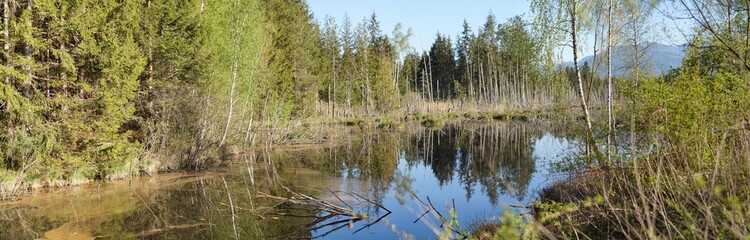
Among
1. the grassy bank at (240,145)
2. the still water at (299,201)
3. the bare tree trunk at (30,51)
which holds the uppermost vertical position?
Result: the bare tree trunk at (30,51)

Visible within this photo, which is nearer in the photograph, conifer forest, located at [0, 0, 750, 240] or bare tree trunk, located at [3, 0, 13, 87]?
conifer forest, located at [0, 0, 750, 240]

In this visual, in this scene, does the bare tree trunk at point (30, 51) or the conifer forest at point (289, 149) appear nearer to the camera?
the conifer forest at point (289, 149)

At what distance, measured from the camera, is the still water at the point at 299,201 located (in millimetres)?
8672

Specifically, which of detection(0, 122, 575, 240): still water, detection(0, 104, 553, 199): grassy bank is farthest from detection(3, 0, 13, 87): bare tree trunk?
detection(0, 122, 575, 240): still water

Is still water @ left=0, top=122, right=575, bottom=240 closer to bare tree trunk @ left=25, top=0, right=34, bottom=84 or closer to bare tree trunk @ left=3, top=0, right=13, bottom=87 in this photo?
bare tree trunk @ left=25, top=0, right=34, bottom=84

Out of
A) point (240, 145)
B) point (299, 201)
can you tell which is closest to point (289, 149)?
point (240, 145)

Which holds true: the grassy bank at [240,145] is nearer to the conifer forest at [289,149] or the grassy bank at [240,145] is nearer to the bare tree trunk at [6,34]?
the conifer forest at [289,149]

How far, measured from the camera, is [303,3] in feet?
123

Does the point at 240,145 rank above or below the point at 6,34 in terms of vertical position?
below

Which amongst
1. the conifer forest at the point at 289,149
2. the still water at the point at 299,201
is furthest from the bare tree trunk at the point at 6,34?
the still water at the point at 299,201

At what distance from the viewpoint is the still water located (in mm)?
8672

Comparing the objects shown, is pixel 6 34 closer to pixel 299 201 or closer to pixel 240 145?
pixel 299 201

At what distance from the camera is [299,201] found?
9.57 m

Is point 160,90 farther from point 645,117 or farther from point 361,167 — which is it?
point 645,117
